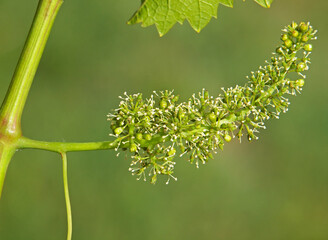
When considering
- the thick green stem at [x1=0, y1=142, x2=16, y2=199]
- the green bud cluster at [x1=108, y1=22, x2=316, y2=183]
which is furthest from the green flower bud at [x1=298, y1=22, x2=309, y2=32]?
the thick green stem at [x1=0, y1=142, x2=16, y2=199]

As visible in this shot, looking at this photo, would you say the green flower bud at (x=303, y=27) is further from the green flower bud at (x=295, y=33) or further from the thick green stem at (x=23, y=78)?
the thick green stem at (x=23, y=78)

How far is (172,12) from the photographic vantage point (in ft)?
4.57

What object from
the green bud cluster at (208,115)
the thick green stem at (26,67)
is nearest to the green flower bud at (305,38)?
the green bud cluster at (208,115)

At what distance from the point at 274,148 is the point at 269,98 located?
3.62 meters

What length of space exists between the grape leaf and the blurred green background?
284 centimetres

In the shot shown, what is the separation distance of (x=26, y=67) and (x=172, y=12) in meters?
0.41

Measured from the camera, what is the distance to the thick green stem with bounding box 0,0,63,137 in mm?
1208

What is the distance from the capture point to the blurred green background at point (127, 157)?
168 inches

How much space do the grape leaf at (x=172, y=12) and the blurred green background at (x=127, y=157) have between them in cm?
284

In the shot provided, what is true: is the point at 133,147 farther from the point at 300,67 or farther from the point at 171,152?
the point at 300,67

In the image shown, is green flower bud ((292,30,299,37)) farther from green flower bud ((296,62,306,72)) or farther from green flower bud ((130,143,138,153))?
green flower bud ((130,143,138,153))

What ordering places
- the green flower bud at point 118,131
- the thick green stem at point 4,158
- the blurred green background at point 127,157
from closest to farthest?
1. the thick green stem at point 4,158
2. the green flower bud at point 118,131
3. the blurred green background at point 127,157

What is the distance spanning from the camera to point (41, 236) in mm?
4098

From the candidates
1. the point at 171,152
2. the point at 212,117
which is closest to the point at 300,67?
the point at 212,117
